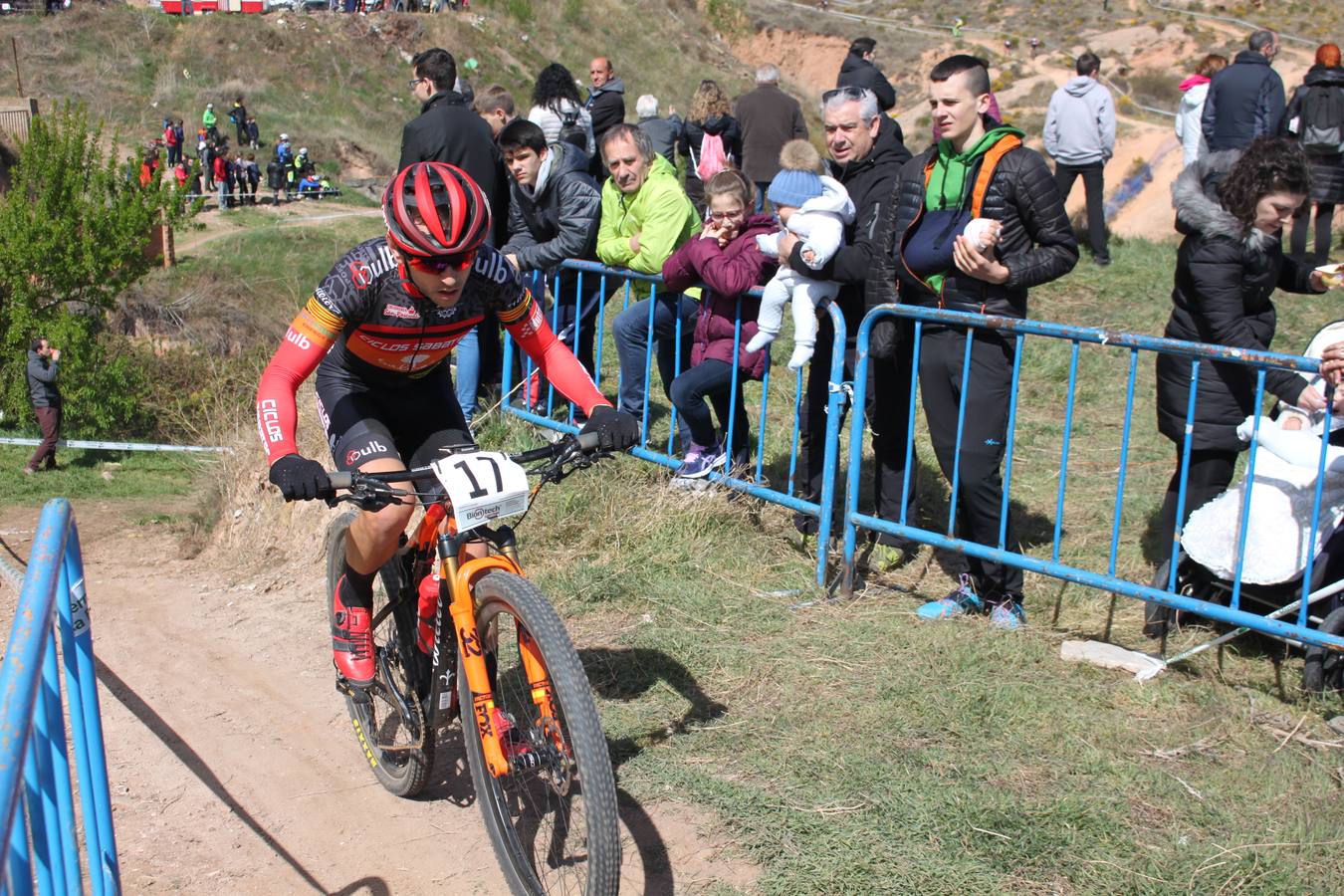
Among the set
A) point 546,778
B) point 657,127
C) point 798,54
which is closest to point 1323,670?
point 546,778

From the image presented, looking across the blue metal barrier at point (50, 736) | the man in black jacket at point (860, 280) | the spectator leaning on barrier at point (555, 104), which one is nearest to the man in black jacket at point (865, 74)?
the spectator leaning on barrier at point (555, 104)

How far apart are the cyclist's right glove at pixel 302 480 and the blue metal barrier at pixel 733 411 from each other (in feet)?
9.12

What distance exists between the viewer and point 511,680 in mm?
3727

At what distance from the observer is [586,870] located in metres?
3.26

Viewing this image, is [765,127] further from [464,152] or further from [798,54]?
[798,54]

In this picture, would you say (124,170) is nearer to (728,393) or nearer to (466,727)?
(728,393)

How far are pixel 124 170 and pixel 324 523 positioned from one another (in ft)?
53.8

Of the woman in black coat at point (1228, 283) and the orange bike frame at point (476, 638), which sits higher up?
the woman in black coat at point (1228, 283)

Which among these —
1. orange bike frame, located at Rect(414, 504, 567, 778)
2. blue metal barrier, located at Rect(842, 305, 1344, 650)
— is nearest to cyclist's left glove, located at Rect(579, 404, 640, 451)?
orange bike frame, located at Rect(414, 504, 567, 778)

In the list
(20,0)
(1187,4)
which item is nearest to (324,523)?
(20,0)

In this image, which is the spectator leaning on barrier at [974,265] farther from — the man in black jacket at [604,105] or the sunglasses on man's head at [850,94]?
the man in black jacket at [604,105]

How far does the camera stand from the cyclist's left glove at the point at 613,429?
374 centimetres

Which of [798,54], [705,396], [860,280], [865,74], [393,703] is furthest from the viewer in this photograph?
[798,54]

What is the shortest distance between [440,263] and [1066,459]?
2.84 meters
